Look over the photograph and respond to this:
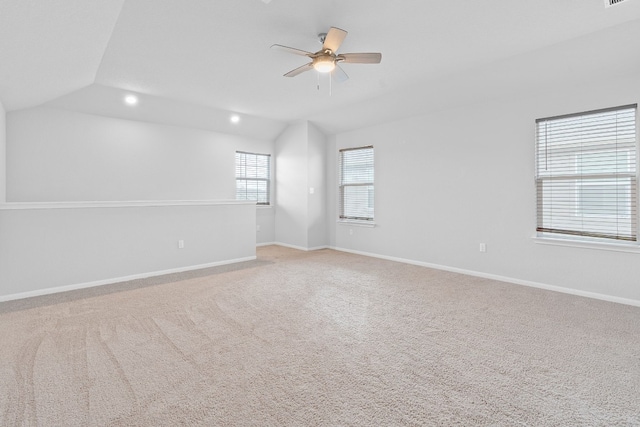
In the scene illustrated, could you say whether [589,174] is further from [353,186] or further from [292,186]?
[292,186]

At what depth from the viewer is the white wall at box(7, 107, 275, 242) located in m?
4.45

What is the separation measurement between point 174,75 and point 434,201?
4.12m

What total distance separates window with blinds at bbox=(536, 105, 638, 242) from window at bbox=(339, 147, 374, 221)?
9.10ft

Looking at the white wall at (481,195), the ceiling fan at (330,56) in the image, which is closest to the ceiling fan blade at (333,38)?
the ceiling fan at (330,56)

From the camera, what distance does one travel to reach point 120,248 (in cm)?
418

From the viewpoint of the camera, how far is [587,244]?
3596mm

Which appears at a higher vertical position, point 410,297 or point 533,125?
point 533,125

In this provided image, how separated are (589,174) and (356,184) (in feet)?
11.8

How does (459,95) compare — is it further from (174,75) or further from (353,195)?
(174,75)

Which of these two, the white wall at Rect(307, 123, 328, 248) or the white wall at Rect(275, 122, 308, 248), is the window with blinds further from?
the white wall at Rect(275, 122, 308, 248)

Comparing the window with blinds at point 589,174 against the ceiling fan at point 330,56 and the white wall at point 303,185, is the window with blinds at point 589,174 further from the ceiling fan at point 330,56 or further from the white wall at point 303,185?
the white wall at point 303,185

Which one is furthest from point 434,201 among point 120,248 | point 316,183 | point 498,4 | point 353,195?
point 120,248

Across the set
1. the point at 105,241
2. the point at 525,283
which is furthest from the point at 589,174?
the point at 105,241

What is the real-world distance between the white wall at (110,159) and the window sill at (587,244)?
17.8 ft
